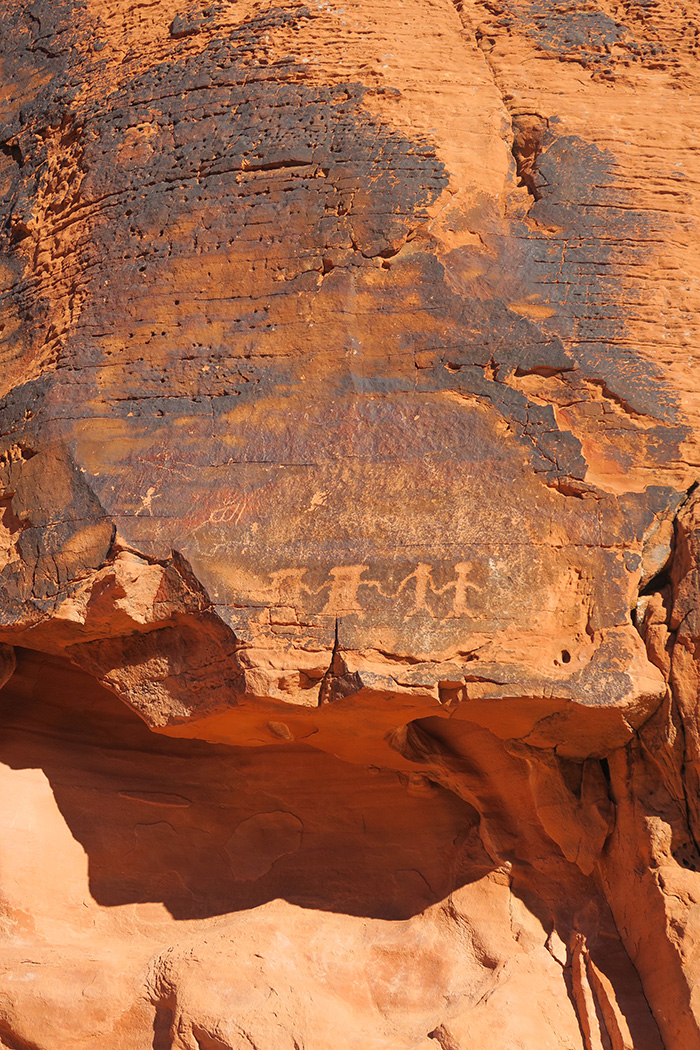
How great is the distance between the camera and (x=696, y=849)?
2555mm

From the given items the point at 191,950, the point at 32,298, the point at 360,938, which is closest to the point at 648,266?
the point at 32,298

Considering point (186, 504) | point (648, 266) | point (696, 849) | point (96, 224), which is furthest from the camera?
point (96, 224)

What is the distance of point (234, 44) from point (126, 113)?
0.49 m

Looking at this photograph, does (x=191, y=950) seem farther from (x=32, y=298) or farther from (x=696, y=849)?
(x=32, y=298)

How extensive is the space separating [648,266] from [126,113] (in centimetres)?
206

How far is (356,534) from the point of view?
2.70 metres

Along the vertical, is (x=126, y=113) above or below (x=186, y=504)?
above

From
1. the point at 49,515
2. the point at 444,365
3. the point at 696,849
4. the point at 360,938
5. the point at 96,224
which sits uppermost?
the point at 96,224

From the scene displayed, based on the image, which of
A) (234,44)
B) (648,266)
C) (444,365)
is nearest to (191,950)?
(444,365)

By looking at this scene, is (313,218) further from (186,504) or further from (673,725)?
(673,725)

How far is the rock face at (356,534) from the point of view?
2.62 m

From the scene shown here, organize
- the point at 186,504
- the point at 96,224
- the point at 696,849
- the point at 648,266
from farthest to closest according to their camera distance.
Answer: the point at 96,224, the point at 648,266, the point at 186,504, the point at 696,849

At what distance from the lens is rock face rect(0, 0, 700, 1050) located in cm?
262

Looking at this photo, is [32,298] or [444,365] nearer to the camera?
[444,365]
